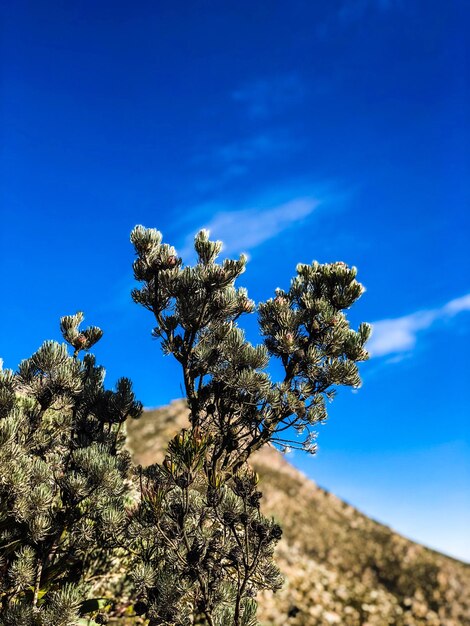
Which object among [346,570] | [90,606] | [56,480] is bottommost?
[90,606]

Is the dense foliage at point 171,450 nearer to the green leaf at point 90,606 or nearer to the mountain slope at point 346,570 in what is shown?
the green leaf at point 90,606

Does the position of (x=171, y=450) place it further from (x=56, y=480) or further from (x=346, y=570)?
(x=346, y=570)

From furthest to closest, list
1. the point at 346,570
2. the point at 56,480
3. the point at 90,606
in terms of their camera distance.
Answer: the point at 346,570 → the point at 90,606 → the point at 56,480

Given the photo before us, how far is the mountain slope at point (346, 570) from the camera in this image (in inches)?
706

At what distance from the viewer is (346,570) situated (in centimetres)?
2259

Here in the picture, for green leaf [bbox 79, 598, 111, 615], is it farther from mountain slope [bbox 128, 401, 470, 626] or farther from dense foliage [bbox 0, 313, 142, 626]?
mountain slope [bbox 128, 401, 470, 626]

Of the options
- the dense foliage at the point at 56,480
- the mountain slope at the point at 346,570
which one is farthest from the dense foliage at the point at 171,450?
the mountain slope at the point at 346,570

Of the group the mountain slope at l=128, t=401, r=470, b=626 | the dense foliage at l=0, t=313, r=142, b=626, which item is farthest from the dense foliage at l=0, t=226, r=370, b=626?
the mountain slope at l=128, t=401, r=470, b=626

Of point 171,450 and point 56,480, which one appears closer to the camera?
point 171,450

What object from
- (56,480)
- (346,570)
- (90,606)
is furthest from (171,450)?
(346,570)

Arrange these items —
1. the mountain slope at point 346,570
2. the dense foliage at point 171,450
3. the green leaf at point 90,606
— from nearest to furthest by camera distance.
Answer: the dense foliage at point 171,450 → the green leaf at point 90,606 → the mountain slope at point 346,570

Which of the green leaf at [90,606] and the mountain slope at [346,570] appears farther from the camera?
the mountain slope at [346,570]

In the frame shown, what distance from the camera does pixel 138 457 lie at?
28.7 metres

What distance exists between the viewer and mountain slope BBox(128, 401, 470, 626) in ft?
58.8
